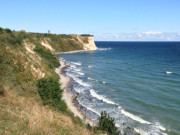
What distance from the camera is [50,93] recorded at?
20109mm

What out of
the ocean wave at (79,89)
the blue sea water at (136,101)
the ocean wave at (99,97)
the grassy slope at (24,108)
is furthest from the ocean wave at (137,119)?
the ocean wave at (79,89)

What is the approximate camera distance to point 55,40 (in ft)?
390

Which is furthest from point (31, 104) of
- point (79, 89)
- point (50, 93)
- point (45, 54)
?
point (45, 54)

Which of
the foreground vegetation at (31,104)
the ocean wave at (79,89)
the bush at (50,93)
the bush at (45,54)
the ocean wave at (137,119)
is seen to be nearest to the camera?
the foreground vegetation at (31,104)

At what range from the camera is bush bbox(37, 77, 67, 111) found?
19.1 meters

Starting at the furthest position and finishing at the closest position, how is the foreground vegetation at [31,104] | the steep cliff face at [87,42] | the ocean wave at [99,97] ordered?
the steep cliff face at [87,42]
the ocean wave at [99,97]
the foreground vegetation at [31,104]

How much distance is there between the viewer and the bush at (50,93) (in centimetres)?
1910

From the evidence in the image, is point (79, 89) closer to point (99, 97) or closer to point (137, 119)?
point (99, 97)

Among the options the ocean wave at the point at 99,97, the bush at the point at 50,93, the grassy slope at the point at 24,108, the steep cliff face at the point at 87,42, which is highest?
the steep cliff face at the point at 87,42

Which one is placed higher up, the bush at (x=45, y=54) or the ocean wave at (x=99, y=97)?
the bush at (x=45, y=54)

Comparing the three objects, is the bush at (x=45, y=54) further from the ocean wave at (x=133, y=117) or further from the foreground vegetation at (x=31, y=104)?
the ocean wave at (x=133, y=117)

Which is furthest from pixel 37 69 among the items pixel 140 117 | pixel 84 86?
pixel 140 117

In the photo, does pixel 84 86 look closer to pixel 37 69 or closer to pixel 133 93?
pixel 133 93

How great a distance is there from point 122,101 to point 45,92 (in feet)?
44.1
